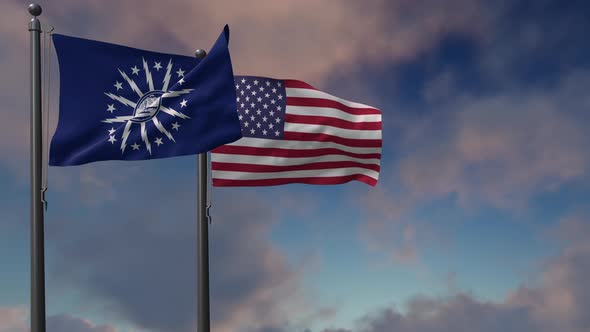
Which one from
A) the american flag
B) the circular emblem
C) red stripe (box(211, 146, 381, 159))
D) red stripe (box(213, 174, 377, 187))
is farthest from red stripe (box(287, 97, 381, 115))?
the circular emblem

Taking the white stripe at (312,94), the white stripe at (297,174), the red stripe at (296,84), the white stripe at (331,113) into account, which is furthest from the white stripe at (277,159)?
the red stripe at (296,84)

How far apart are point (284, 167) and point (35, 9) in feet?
19.0

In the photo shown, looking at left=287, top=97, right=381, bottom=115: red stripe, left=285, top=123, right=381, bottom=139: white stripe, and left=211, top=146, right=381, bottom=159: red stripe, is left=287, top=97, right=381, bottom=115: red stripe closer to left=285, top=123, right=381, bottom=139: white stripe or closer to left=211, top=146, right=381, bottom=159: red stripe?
left=285, top=123, right=381, bottom=139: white stripe

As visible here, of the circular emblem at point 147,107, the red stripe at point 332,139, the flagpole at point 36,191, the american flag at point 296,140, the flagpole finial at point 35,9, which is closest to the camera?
the flagpole at point 36,191

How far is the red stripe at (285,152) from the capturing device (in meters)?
13.1

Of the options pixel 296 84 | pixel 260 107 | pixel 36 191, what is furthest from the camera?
pixel 296 84

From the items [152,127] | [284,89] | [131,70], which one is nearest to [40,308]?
[152,127]

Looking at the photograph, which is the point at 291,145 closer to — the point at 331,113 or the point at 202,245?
the point at 331,113

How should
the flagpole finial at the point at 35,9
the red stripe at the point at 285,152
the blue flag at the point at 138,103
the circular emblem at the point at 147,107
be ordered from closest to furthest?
1. the flagpole finial at the point at 35,9
2. the blue flag at the point at 138,103
3. the circular emblem at the point at 147,107
4. the red stripe at the point at 285,152

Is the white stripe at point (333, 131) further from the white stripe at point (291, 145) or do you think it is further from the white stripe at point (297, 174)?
the white stripe at point (297, 174)

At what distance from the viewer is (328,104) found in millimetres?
14320

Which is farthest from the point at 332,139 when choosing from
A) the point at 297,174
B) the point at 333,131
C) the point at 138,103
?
the point at 138,103

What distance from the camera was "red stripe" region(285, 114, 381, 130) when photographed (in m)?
14.0

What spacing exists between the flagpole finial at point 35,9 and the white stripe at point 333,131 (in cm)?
560
